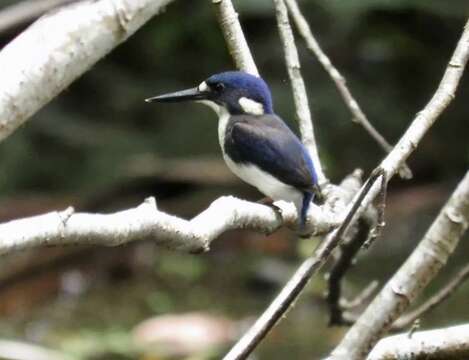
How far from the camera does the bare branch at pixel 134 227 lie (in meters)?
1.66

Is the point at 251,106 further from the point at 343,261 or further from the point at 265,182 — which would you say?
the point at 343,261

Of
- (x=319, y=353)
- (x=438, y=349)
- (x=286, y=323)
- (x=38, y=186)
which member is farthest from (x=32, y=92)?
(x=38, y=186)

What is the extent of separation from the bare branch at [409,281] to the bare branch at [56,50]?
27.5 inches

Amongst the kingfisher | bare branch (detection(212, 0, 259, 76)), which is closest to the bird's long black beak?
the kingfisher

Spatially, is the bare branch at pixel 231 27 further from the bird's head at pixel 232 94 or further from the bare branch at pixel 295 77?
the bird's head at pixel 232 94

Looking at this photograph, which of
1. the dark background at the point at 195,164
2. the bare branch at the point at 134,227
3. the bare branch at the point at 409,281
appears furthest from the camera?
the dark background at the point at 195,164

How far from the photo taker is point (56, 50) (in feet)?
6.61

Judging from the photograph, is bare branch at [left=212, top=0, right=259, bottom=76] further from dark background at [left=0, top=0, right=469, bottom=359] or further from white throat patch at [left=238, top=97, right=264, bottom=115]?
dark background at [left=0, top=0, right=469, bottom=359]

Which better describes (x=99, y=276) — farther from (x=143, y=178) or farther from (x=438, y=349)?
(x=438, y=349)

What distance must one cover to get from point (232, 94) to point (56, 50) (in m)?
1.18

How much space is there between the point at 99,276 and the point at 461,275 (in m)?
3.49

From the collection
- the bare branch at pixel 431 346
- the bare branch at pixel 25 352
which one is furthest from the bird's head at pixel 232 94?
the bare branch at pixel 25 352

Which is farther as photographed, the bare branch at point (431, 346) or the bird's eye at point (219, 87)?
the bird's eye at point (219, 87)

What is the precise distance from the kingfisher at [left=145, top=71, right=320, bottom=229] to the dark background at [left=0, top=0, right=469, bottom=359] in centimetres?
198
